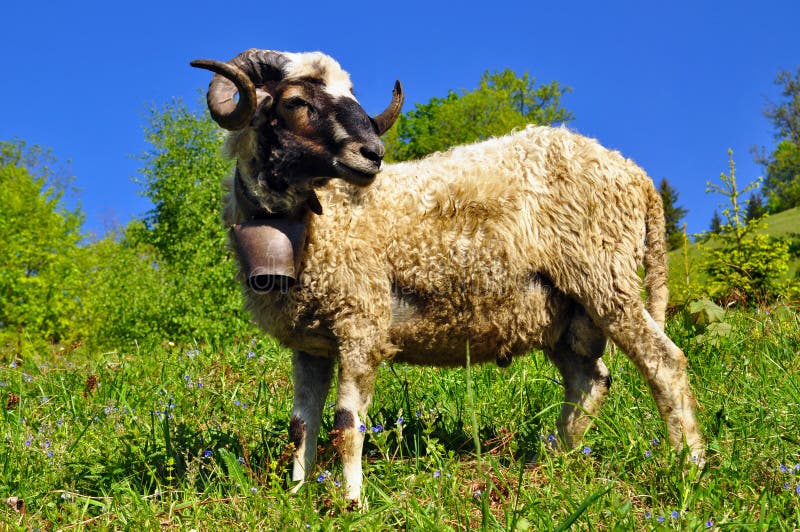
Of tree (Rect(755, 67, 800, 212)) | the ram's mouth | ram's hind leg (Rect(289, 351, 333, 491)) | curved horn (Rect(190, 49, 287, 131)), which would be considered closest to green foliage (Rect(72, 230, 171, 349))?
Answer: ram's hind leg (Rect(289, 351, 333, 491))

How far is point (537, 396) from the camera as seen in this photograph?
16.3 feet

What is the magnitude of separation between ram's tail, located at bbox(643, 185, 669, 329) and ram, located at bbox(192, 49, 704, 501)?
75mm

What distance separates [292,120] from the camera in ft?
Answer: 11.7

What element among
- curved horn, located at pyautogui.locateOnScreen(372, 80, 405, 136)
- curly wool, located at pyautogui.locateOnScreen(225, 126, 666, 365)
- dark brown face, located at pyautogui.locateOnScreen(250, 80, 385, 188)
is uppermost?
curved horn, located at pyautogui.locateOnScreen(372, 80, 405, 136)

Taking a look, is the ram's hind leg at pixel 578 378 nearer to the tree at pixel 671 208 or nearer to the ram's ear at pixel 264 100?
the ram's ear at pixel 264 100

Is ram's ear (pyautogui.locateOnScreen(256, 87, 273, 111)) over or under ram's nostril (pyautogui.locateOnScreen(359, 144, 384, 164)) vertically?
over

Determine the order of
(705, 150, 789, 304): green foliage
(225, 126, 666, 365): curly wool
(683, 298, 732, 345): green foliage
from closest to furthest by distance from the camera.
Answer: (225, 126, 666, 365): curly wool
(683, 298, 732, 345): green foliage
(705, 150, 789, 304): green foliage

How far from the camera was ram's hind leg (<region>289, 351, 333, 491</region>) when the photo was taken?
145 inches

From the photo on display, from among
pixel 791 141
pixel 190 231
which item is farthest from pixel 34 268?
pixel 791 141

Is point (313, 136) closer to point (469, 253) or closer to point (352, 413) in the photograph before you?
point (469, 253)

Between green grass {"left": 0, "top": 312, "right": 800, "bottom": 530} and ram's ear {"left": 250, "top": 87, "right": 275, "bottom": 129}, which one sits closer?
green grass {"left": 0, "top": 312, "right": 800, "bottom": 530}

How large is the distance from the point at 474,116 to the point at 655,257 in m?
36.5

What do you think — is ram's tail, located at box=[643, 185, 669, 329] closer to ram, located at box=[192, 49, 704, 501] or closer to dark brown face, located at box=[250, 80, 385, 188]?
ram, located at box=[192, 49, 704, 501]

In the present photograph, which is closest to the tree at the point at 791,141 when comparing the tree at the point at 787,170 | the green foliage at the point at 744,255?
the tree at the point at 787,170
